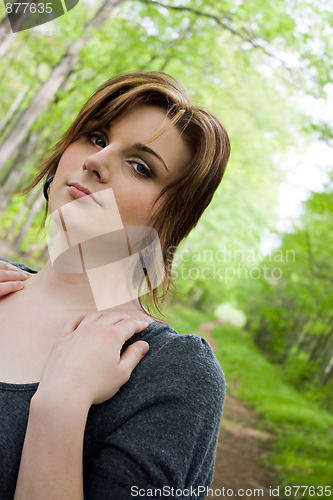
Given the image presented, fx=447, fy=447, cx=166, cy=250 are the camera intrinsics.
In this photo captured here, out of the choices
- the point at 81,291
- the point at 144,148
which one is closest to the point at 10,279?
the point at 81,291

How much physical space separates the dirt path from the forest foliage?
2.72 metres

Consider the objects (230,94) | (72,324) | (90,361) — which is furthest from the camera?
(230,94)

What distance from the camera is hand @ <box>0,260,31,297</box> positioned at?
1596 mm

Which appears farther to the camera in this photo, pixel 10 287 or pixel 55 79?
pixel 55 79

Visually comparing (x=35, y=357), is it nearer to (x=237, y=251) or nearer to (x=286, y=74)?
(x=286, y=74)

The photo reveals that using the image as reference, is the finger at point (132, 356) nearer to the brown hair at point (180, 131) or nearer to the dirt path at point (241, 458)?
the brown hair at point (180, 131)

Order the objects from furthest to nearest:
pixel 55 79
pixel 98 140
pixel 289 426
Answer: pixel 289 426, pixel 55 79, pixel 98 140

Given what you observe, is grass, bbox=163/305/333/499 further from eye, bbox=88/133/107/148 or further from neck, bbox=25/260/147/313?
eye, bbox=88/133/107/148

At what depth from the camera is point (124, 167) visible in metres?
1.44

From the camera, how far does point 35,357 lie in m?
1.34

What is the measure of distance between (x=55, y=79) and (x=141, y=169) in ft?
25.4

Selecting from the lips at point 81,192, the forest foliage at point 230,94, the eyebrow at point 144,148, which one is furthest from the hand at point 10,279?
the forest foliage at point 230,94

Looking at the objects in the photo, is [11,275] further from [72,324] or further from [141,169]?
[141,169]

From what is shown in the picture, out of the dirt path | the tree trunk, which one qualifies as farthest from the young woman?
the tree trunk
